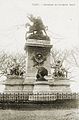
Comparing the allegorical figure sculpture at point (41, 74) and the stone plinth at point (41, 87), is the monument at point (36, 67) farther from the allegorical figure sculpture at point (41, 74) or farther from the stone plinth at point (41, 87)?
the stone plinth at point (41, 87)

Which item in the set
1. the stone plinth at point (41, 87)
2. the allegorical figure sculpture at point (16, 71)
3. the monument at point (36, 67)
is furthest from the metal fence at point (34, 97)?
the allegorical figure sculpture at point (16, 71)

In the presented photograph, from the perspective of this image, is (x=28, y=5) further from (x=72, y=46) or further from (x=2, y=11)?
(x=72, y=46)

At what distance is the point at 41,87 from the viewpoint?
5848 millimetres

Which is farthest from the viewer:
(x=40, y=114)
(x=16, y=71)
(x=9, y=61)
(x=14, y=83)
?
(x=9, y=61)

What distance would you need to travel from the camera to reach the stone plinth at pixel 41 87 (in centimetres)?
578

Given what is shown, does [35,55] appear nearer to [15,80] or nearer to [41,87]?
[15,80]

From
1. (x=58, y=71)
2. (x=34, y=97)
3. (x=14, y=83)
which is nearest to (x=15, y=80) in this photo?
(x=14, y=83)

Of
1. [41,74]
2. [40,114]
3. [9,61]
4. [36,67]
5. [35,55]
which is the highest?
[35,55]

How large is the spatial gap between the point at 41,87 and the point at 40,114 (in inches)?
56.0

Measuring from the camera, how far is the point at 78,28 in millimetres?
4402

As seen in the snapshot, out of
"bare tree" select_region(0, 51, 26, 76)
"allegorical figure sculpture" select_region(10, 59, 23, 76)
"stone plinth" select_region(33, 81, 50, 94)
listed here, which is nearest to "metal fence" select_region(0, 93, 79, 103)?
"stone plinth" select_region(33, 81, 50, 94)

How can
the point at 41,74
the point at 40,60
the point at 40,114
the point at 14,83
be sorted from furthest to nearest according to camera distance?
the point at 14,83 < the point at 40,60 < the point at 41,74 < the point at 40,114

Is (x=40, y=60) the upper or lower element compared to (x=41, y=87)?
upper

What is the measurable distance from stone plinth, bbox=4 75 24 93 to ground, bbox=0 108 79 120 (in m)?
1.91
